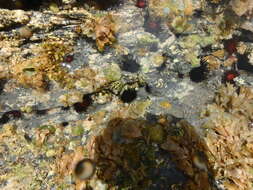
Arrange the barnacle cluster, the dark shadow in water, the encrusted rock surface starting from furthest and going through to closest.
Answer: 1. the barnacle cluster
2. the encrusted rock surface
3. the dark shadow in water

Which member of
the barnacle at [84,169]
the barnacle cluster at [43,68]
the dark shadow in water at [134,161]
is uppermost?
the barnacle cluster at [43,68]

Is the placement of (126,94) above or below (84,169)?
above

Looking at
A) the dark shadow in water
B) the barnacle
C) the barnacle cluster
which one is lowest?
the barnacle

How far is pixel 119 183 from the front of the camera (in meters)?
4.34

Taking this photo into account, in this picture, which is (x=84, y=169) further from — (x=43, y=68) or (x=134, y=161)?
(x=43, y=68)

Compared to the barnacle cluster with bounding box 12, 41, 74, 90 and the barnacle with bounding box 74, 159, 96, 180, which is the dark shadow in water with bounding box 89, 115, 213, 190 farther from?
the barnacle cluster with bounding box 12, 41, 74, 90

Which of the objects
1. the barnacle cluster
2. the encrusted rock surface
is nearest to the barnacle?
the encrusted rock surface

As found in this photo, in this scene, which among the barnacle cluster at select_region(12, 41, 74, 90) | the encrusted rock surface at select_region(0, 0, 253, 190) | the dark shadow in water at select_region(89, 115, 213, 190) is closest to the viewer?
the dark shadow in water at select_region(89, 115, 213, 190)

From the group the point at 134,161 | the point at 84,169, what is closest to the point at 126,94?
the point at 134,161

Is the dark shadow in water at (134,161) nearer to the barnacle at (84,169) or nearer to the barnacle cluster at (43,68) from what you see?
the barnacle at (84,169)

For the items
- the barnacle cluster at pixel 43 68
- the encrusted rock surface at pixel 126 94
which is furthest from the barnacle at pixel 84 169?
the barnacle cluster at pixel 43 68

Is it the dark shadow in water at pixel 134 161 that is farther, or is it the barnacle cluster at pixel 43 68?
the barnacle cluster at pixel 43 68

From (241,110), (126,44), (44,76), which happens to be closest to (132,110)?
(126,44)

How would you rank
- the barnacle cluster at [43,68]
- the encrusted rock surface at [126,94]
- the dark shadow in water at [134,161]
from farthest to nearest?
the barnacle cluster at [43,68], the encrusted rock surface at [126,94], the dark shadow in water at [134,161]
